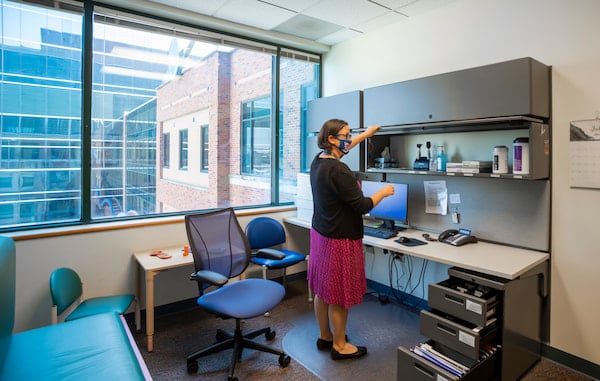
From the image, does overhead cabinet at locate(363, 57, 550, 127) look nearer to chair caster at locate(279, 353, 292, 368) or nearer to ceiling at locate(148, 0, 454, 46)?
ceiling at locate(148, 0, 454, 46)

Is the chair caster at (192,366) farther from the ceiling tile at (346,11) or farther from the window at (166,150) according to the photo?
the ceiling tile at (346,11)

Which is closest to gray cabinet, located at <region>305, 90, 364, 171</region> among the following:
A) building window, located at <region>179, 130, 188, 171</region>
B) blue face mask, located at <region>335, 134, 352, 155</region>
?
blue face mask, located at <region>335, 134, 352, 155</region>

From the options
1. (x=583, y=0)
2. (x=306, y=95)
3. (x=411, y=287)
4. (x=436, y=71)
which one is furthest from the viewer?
(x=306, y=95)

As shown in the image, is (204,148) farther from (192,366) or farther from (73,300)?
(192,366)

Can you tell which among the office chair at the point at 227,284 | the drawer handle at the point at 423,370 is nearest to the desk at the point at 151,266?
the office chair at the point at 227,284

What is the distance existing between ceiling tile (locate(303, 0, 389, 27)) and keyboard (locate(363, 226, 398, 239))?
1.95m

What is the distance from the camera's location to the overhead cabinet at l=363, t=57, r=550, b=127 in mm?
2225

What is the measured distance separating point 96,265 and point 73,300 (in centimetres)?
39

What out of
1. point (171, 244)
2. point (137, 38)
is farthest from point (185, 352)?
point (137, 38)

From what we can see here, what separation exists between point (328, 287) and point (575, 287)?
165 centimetres

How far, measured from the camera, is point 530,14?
2473 millimetres

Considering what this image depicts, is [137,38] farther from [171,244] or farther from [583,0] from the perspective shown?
[583,0]

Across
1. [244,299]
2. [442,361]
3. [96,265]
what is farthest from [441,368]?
[96,265]

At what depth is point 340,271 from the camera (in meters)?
2.35
